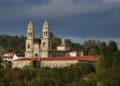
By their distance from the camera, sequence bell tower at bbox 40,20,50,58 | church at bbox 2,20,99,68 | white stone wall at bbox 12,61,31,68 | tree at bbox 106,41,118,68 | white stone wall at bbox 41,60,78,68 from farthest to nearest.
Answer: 1. bell tower at bbox 40,20,50,58
2. white stone wall at bbox 12,61,31,68
3. church at bbox 2,20,99,68
4. white stone wall at bbox 41,60,78,68
5. tree at bbox 106,41,118,68

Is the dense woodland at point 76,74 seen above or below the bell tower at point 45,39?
below

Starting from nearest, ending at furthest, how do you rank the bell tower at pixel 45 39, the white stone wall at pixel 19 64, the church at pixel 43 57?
1. the church at pixel 43 57
2. the white stone wall at pixel 19 64
3. the bell tower at pixel 45 39

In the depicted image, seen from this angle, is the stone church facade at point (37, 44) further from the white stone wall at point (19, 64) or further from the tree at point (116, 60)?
the tree at point (116, 60)

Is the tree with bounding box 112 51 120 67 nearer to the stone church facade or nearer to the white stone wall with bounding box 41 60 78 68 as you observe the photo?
the white stone wall with bounding box 41 60 78 68

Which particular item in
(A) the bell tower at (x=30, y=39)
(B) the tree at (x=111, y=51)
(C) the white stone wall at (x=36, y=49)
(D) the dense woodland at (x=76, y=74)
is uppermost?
(A) the bell tower at (x=30, y=39)

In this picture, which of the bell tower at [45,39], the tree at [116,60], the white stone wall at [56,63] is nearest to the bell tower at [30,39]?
the bell tower at [45,39]

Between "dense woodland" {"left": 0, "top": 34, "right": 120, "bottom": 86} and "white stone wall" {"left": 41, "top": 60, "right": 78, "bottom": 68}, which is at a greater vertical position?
"white stone wall" {"left": 41, "top": 60, "right": 78, "bottom": 68}

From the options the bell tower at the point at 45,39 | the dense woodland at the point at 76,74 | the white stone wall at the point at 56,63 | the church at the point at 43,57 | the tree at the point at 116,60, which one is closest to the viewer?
the dense woodland at the point at 76,74

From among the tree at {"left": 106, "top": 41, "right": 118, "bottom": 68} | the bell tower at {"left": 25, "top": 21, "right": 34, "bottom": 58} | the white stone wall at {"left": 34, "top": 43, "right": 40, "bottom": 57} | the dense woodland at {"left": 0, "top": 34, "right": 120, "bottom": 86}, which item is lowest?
the dense woodland at {"left": 0, "top": 34, "right": 120, "bottom": 86}

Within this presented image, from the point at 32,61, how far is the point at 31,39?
28.4ft

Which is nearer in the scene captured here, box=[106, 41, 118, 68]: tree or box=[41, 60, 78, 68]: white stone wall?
box=[106, 41, 118, 68]: tree

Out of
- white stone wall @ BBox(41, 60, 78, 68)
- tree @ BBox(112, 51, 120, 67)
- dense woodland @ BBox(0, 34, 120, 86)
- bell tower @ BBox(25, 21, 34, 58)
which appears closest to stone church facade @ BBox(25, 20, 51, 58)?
bell tower @ BBox(25, 21, 34, 58)

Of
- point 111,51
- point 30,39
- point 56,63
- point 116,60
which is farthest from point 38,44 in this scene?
point 116,60

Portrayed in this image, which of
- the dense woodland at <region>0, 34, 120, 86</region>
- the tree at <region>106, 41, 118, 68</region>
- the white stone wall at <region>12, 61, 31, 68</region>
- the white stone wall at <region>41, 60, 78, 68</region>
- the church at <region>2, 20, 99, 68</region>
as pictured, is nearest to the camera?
the dense woodland at <region>0, 34, 120, 86</region>
